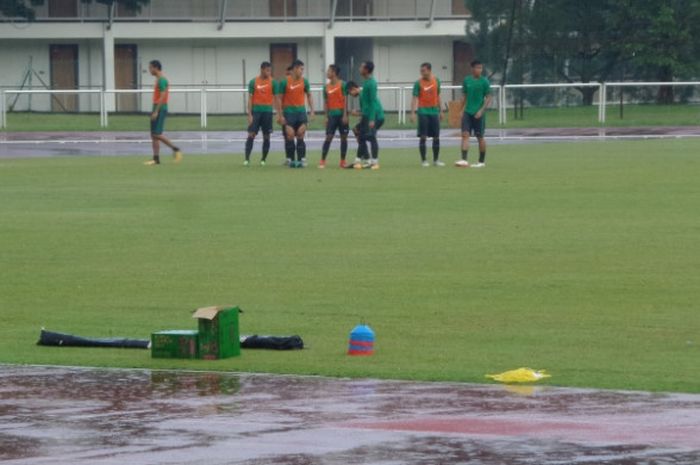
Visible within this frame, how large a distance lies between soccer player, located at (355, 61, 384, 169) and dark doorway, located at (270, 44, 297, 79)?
41.2 m

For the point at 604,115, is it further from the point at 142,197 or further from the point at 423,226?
the point at 423,226

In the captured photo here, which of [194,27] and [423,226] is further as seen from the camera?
[194,27]

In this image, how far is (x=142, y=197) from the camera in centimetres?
2477

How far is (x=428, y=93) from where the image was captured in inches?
1249

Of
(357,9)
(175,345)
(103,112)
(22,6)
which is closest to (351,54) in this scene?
(357,9)

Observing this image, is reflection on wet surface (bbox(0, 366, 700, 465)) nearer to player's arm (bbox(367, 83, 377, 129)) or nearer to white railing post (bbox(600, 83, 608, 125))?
player's arm (bbox(367, 83, 377, 129))

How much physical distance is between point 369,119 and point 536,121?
23.3m

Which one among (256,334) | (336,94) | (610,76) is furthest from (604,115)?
(256,334)

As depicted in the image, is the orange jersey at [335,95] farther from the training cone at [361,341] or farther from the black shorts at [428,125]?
the training cone at [361,341]

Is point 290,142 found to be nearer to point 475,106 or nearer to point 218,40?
point 475,106

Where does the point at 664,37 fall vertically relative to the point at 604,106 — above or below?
above

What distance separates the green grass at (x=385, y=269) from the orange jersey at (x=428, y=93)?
357 cm

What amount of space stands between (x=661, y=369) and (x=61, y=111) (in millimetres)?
55999

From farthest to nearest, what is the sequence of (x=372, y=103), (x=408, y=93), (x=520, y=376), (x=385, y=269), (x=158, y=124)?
(x=408, y=93) < (x=158, y=124) < (x=372, y=103) < (x=385, y=269) < (x=520, y=376)
